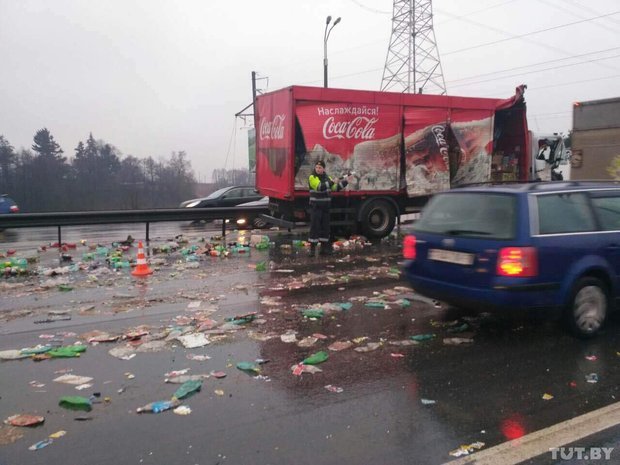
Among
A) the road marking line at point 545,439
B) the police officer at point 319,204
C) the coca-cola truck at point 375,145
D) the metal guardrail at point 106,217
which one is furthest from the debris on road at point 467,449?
the metal guardrail at point 106,217

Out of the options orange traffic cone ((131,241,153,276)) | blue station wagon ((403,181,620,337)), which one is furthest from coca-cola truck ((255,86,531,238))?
blue station wagon ((403,181,620,337))

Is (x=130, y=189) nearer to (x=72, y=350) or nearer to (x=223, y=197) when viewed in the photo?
(x=223, y=197)

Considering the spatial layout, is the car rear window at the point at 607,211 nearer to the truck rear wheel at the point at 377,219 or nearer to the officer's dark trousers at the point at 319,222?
the officer's dark trousers at the point at 319,222

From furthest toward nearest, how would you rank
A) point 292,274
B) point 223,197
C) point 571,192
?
point 223,197
point 292,274
point 571,192

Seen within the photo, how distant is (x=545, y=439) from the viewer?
3.25m

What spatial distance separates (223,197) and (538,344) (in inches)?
560

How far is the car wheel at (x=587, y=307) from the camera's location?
5035mm

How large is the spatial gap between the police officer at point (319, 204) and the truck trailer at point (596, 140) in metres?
5.69

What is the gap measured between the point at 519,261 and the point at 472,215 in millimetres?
753

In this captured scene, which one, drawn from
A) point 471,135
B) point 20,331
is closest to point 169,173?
point 471,135

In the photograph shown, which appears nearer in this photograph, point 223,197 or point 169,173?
point 223,197

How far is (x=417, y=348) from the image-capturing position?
5.00 meters

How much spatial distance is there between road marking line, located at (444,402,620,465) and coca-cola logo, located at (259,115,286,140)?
29.4 feet

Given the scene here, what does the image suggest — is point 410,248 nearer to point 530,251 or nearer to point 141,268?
point 530,251
